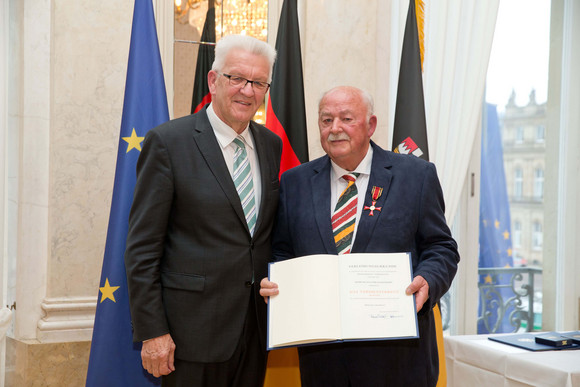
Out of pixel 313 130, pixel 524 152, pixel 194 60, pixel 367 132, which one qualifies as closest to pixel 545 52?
pixel 524 152

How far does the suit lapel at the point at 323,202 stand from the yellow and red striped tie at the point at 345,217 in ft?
0.10

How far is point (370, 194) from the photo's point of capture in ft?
7.02

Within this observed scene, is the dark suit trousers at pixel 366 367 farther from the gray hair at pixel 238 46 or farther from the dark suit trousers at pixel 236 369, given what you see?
the gray hair at pixel 238 46

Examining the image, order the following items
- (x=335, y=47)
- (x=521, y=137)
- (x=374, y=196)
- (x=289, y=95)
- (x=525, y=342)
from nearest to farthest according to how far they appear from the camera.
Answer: (x=374, y=196), (x=525, y=342), (x=289, y=95), (x=335, y=47), (x=521, y=137)

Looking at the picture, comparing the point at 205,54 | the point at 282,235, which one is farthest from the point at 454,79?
the point at 282,235

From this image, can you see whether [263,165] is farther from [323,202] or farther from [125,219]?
[125,219]

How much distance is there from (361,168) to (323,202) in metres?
0.21

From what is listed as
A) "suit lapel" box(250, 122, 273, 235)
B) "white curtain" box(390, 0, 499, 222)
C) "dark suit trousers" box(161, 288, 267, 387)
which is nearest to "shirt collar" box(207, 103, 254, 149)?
"suit lapel" box(250, 122, 273, 235)

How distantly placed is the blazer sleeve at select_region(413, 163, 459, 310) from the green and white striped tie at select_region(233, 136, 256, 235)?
64 centimetres

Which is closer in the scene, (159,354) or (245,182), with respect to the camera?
(159,354)

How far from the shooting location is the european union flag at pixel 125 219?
272 centimetres

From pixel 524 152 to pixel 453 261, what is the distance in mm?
2979

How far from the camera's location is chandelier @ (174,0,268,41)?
362 cm

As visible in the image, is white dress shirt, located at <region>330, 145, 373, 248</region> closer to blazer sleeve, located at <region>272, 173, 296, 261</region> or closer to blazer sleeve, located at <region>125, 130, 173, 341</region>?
blazer sleeve, located at <region>272, 173, 296, 261</region>
